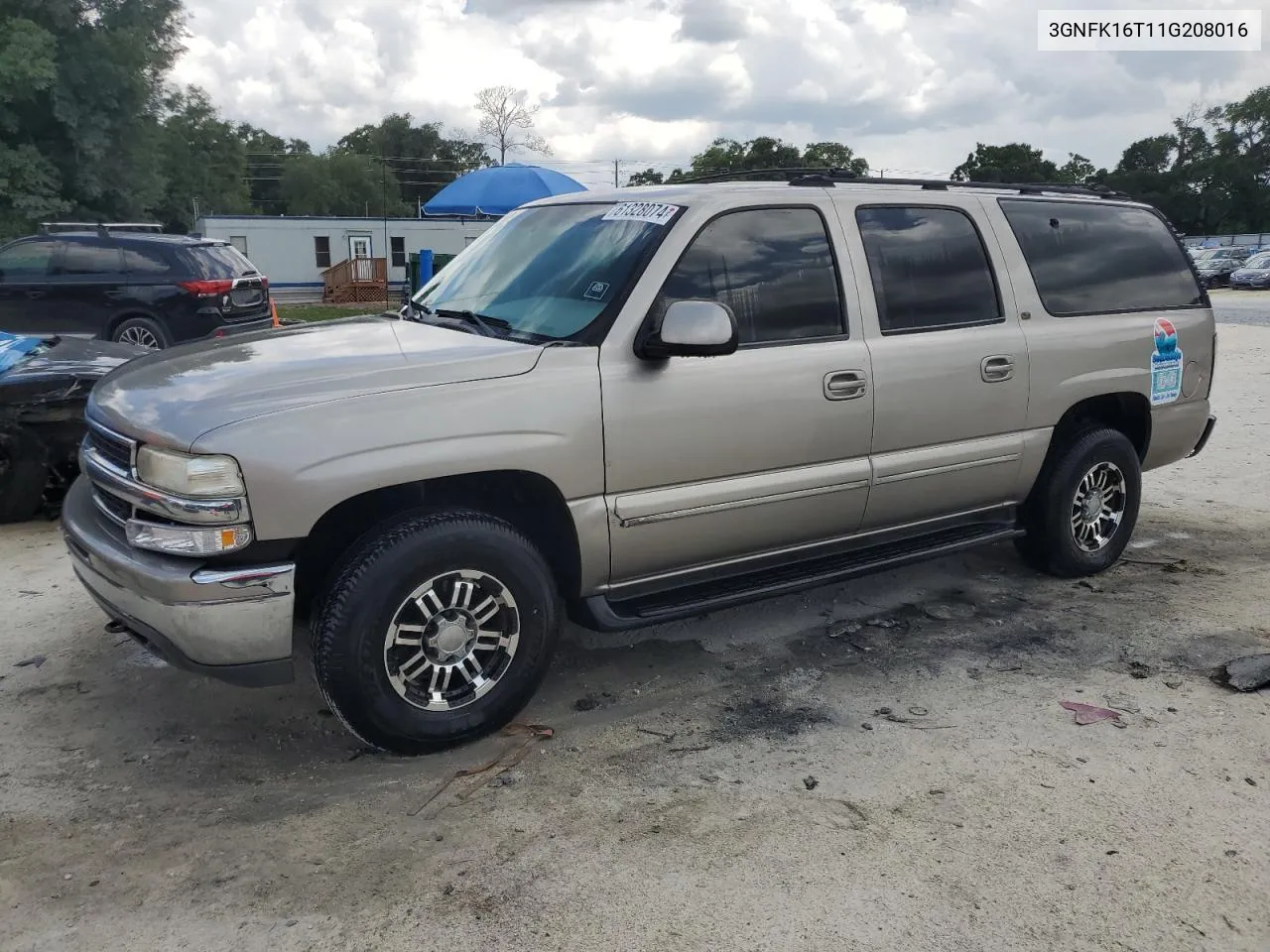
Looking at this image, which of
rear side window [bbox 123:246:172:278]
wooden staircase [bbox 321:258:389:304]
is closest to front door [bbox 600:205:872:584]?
rear side window [bbox 123:246:172:278]

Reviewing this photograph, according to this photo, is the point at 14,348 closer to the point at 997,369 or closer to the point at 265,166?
the point at 997,369

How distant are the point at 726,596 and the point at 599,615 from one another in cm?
51

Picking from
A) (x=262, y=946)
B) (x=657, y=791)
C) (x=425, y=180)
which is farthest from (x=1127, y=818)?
(x=425, y=180)

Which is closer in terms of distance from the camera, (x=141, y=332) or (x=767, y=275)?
(x=767, y=275)

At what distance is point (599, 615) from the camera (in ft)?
11.8

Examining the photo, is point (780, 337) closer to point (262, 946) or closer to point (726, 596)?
point (726, 596)

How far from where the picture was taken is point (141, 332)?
11297mm

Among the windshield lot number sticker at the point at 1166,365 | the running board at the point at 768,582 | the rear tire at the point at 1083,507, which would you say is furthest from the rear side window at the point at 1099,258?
the running board at the point at 768,582

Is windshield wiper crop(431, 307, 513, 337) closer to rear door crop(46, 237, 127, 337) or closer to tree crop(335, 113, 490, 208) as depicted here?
rear door crop(46, 237, 127, 337)

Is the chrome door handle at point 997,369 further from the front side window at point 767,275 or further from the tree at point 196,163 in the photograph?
the tree at point 196,163

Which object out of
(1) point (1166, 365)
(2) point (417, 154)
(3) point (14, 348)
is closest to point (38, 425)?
(3) point (14, 348)

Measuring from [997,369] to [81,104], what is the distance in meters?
32.1

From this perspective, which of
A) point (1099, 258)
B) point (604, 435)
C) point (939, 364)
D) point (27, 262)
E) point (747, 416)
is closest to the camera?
point (604, 435)

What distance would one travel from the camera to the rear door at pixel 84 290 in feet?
36.8
